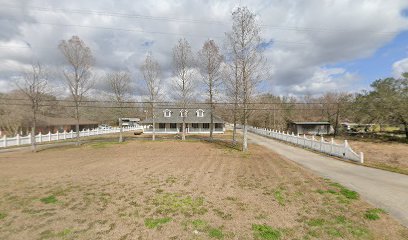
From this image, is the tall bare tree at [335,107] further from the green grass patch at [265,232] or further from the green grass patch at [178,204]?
the green grass patch at [265,232]

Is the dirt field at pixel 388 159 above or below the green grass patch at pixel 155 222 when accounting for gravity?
below

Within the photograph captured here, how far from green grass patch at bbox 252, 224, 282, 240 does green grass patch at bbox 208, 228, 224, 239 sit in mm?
714

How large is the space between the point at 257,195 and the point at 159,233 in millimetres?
3868

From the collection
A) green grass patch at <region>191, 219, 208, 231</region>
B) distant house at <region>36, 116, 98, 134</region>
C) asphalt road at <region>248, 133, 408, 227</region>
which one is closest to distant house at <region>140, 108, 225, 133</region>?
distant house at <region>36, 116, 98, 134</region>

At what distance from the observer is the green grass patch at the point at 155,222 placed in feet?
19.3

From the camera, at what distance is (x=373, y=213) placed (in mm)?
6578

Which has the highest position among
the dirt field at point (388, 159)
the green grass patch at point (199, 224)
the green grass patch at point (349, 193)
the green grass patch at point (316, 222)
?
the green grass patch at point (199, 224)

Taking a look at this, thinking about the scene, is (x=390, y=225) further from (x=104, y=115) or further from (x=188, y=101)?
(x=104, y=115)

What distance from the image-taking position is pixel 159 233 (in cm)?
551

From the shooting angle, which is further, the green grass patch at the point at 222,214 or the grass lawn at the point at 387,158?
the grass lawn at the point at 387,158

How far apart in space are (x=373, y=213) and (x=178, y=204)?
16.7ft

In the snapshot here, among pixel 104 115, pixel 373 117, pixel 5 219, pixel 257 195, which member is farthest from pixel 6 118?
pixel 373 117

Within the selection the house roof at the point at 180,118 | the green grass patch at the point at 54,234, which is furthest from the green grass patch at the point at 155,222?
the house roof at the point at 180,118

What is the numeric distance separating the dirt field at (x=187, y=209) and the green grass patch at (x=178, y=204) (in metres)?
0.03
